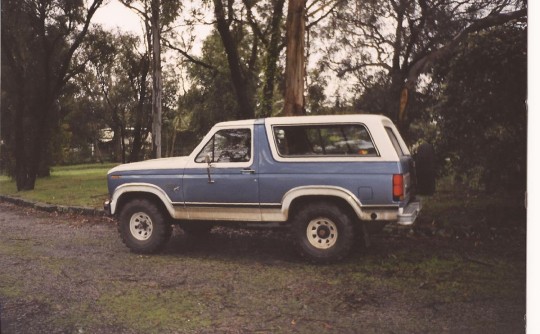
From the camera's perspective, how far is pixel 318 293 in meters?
4.80

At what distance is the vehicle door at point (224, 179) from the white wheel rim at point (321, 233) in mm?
703

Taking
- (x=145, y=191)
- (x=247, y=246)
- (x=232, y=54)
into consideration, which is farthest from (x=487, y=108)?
(x=232, y=54)

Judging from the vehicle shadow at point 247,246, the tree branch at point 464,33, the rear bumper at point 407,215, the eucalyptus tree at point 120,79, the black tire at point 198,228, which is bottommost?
the vehicle shadow at point 247,246

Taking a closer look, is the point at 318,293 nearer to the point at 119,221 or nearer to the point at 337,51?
the point at 119,221

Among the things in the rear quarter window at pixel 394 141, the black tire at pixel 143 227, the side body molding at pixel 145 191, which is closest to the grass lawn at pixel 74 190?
the side body molding at pixel 145 191

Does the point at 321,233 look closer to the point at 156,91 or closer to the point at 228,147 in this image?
the point at 228,147

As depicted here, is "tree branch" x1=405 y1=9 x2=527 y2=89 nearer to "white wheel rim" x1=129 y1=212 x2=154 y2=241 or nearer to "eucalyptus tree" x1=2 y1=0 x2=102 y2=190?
"white wheel rim" x1=129 y1=212 x2=154 y2=241

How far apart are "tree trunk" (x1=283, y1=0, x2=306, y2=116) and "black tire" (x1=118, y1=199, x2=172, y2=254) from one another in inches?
154

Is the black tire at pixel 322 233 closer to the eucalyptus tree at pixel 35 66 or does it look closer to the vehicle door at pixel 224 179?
the vehicle door at pixel 224 179

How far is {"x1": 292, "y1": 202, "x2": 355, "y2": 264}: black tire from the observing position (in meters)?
5.69

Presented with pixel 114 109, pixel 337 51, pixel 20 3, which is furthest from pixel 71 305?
pixel 337 51

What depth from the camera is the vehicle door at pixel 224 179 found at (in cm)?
605

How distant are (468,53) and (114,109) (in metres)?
11.1
